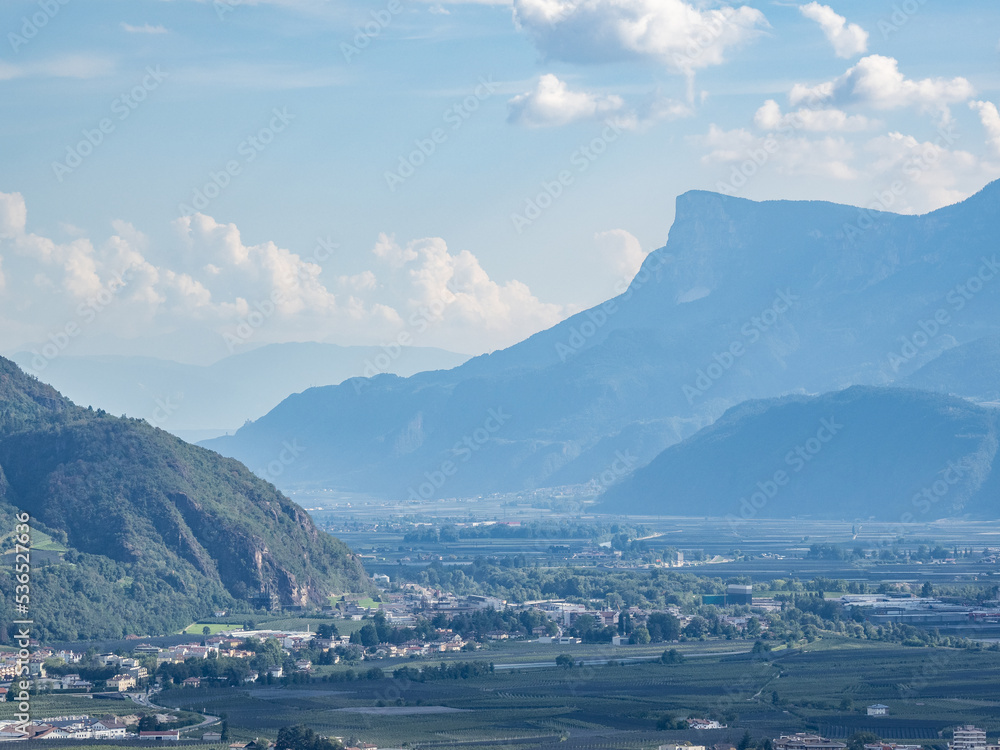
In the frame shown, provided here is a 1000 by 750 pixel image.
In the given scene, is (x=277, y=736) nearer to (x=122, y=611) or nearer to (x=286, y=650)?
(x=286, y=650)

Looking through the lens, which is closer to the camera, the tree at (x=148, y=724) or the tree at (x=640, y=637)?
the tree at (x=148, y=724)

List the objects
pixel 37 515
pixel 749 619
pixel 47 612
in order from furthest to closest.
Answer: pixel 37 515 < pixel 749 619 < pixel 47 612

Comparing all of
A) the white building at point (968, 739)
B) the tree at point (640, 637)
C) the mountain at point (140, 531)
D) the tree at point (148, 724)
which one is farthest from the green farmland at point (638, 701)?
the mountain at point (140, 531)

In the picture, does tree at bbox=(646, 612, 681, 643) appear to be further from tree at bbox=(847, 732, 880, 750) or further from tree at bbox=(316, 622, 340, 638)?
tree at bbox=(847, 732, 880, 750)

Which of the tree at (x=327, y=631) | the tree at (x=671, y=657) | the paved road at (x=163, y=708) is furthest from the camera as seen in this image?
the tree at (x=327, y=631)

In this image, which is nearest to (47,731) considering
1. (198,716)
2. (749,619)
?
(198,716)

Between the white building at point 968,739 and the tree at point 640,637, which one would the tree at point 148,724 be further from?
the tree at point 640,637

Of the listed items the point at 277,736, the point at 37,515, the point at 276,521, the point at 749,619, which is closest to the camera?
the point at 277,736

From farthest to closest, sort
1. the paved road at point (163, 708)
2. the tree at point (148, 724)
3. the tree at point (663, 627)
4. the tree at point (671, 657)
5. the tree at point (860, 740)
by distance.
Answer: the tree at point (663, 627) < the tree at point (671, 657) < the paved road at point (163, 708) < the tree at point (148, 724) < the tree at point (860, 740)

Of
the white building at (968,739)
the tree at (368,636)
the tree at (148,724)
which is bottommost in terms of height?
the white building at (968,739)

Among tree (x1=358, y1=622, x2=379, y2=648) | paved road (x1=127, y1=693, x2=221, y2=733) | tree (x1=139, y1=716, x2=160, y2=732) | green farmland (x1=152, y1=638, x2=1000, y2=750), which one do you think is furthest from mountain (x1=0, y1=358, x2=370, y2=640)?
tree (x1=139, y1=716, x2=160, y2=732)
